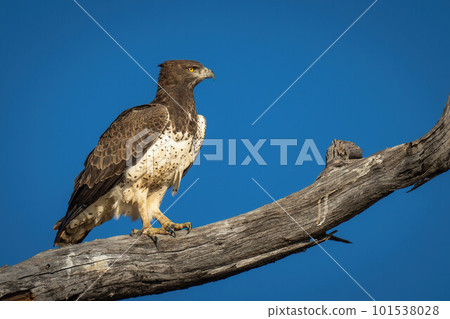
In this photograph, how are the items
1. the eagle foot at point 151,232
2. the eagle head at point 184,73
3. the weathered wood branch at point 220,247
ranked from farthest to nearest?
the eagle head at point 184,73 < the eagle foot at point 151,232 < the weathered wood branch at point 220,247

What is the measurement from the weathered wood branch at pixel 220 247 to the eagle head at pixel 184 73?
8.34 feet

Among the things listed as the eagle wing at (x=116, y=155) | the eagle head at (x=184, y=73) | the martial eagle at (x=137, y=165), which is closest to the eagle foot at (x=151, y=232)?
the martial eagle at (x=137, y=165)

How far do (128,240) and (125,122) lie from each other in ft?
6.06

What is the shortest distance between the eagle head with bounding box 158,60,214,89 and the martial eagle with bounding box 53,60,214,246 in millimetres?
183

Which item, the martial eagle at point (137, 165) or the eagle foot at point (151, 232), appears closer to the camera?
the eagle foot at point (151, 232)

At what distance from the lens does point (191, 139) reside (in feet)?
24.1

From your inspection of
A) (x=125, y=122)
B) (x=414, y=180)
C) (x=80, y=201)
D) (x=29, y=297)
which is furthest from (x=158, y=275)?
(x=414, y=180)

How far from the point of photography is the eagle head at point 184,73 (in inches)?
306

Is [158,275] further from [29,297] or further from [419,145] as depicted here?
[419,145]

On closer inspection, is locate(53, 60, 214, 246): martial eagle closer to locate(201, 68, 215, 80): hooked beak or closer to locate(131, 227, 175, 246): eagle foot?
locate(131, 227, 175, 246): eagle foot

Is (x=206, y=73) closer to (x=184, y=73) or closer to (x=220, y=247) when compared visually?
(x=184, y=73)

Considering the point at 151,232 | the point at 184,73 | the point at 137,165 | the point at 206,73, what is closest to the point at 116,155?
the point at 137,165

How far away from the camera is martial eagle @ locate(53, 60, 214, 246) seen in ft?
23.0

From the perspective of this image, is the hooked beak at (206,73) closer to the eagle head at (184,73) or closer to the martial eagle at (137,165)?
the eagle head at (184,73)
